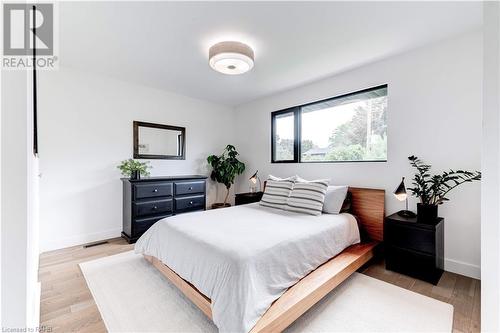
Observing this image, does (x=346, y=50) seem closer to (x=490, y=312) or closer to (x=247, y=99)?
(x=247, y=99)

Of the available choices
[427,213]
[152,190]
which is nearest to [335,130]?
[427,213]

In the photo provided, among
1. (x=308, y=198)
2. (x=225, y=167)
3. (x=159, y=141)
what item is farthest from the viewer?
(x=225, y=167)

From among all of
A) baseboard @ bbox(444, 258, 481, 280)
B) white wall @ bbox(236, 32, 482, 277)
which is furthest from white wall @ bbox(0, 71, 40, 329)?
baseboard @ bbox(444, 258, 481, 280)

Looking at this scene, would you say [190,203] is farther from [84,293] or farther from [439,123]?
[439,123]

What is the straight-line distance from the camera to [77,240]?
10.2ft

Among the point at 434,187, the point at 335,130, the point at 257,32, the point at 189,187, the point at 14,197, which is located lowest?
the point at 189,187

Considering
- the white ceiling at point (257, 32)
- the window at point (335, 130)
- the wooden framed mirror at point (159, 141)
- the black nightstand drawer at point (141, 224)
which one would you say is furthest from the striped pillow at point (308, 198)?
the wooden framed mirror at point (159, 141)

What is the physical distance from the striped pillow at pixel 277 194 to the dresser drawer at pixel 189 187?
1302 mm

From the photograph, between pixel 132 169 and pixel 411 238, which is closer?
pixel 411 238

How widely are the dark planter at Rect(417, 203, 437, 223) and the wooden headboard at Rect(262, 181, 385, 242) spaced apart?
Result: 0.47 meters

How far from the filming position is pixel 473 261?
220cm

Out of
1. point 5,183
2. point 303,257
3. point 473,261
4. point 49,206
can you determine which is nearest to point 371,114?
point 473,261

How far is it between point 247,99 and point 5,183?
13.7ft

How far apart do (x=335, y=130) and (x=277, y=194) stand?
4.55ft
